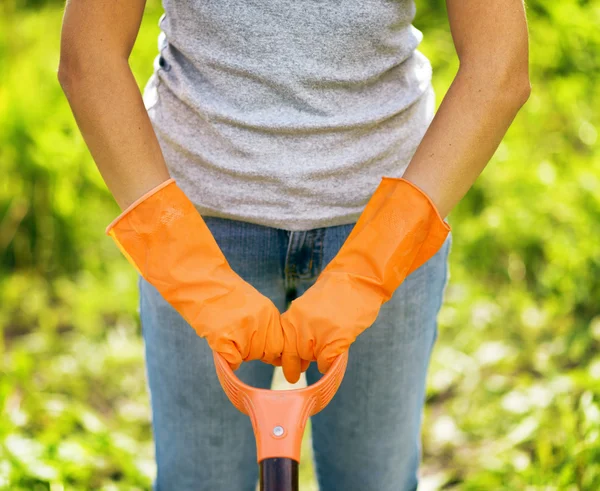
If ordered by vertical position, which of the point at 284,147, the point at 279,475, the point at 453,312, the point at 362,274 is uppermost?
the point at 284,147

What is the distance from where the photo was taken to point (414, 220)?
1.18 m

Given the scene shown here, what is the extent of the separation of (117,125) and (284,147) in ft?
0.88

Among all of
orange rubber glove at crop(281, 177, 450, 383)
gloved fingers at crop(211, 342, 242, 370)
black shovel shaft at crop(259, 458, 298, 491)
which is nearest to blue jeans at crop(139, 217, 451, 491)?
orange rubber glove at crop(281, 177, 450, 383)

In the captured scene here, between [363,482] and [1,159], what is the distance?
249 centimetres

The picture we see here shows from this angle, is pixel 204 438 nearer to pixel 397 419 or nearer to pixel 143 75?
pixel 397 419

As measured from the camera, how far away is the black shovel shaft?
1060 millimetres

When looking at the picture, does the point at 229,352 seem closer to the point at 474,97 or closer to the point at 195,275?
the point at 195,275

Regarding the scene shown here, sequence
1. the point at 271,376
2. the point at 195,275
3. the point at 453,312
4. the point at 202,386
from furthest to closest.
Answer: the point at 453,312
the point at 271,376
the point at 202,386
the point at 195,275

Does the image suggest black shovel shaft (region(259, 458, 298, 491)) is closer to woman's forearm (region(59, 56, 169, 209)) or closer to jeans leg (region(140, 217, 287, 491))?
jeans leg (region(140, 217, 287, 491))

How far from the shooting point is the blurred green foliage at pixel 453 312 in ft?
7.17

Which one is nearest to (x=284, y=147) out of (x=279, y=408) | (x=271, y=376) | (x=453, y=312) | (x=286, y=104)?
(x=286, y=104)

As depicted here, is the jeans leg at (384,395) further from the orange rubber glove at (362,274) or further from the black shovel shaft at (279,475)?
the black shovel shaft at (279,475)

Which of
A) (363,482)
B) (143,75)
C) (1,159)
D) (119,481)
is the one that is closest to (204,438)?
(363,482)

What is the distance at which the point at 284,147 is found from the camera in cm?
121
